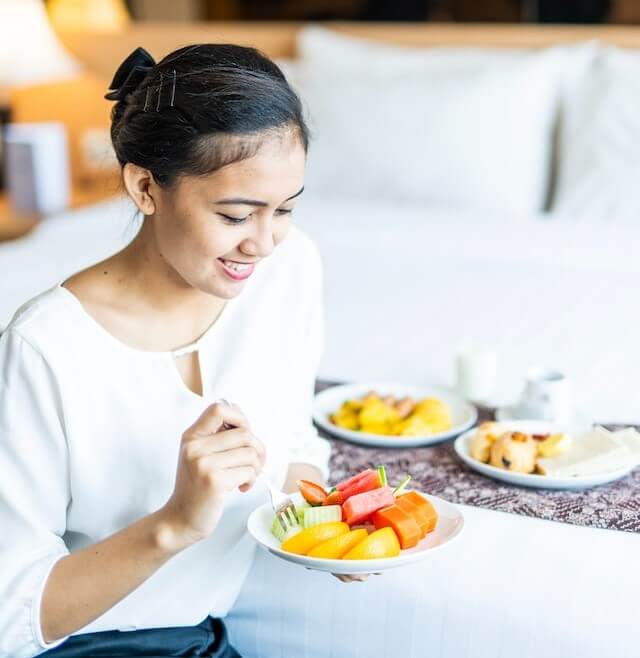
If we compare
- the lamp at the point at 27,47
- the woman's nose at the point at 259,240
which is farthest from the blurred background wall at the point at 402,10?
the woman's nose at the point at 259,240

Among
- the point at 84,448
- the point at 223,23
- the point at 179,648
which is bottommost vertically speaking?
the point at 179,648

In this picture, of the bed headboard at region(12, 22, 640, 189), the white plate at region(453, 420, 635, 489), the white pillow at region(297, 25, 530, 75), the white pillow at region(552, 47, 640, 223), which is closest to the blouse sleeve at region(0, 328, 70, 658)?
the white plate at region(453, 420, 635, 489)

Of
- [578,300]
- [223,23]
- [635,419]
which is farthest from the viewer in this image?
[223,23]

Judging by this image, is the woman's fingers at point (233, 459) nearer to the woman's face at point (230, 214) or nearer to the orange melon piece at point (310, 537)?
the orange melon piece at point (310, 537)

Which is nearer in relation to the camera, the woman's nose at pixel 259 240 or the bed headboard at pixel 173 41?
the woman's nose at pixel 259 240

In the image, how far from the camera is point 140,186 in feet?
4.39

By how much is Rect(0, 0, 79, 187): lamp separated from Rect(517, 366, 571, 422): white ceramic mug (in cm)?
283

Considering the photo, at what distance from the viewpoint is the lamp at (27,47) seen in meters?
3.87

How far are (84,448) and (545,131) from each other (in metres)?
2.27

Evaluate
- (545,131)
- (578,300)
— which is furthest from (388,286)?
(545,131)

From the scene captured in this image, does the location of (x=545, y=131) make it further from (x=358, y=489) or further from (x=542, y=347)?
(x=358, y=489)

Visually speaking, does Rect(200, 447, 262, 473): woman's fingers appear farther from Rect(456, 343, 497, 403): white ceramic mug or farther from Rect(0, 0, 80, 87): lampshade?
Rect(0, 0, 80, 87): lampshade

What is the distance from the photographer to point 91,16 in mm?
4156

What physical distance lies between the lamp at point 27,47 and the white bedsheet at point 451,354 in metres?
0.99
